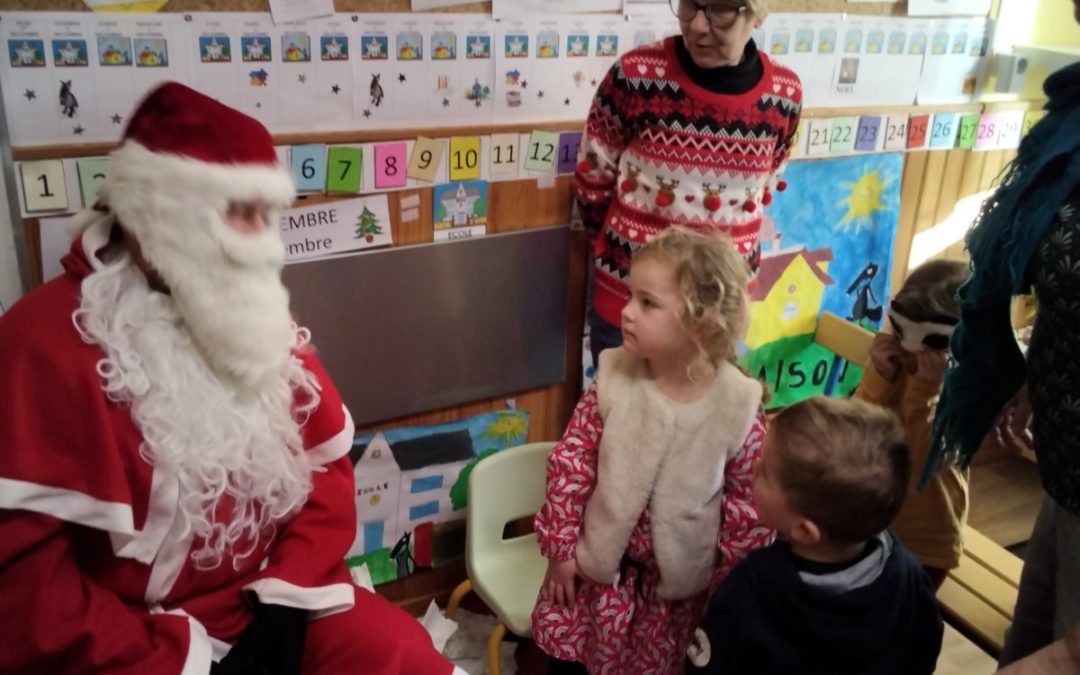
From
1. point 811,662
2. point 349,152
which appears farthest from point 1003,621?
point 349,152

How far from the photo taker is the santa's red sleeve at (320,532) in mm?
1306

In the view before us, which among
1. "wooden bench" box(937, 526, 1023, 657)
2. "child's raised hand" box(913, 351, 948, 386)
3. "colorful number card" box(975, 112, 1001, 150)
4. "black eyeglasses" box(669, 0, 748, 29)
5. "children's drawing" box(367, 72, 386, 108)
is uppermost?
"black eyeglasses" box(669, 0, 748, 29)

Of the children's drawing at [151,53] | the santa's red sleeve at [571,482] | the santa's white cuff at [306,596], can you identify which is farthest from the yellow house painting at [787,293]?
the children's drawing at [151,53]

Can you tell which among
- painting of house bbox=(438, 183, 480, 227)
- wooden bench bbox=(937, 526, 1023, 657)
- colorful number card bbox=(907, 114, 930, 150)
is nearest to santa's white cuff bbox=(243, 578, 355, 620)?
painting of house bbox=(438, 183, 480, 227)

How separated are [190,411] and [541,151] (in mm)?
942

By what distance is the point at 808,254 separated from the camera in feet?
7.64

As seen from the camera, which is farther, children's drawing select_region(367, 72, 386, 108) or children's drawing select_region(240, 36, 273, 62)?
children's drawing select_region(367, 72, 386, 108)

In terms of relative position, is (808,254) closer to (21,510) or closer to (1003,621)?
(1003,621)

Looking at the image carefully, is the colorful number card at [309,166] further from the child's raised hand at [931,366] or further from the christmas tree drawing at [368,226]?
the child's raised hand at [931,366]

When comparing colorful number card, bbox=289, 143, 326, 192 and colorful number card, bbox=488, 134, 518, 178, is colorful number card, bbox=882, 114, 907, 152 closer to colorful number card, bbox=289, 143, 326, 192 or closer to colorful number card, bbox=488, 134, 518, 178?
colorful number card, bbox=488, 134, 518, 178

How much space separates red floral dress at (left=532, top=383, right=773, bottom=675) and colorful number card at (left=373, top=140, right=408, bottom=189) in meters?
0.57

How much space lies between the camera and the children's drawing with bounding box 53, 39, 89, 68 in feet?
4.58

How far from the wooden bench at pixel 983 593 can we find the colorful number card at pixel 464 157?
1.26 meters

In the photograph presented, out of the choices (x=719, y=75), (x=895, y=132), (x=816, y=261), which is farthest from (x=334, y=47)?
(x=895, y=132)
